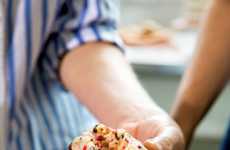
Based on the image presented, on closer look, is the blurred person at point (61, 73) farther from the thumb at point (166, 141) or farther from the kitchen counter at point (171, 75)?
the kitchen counter at point (171, 75)

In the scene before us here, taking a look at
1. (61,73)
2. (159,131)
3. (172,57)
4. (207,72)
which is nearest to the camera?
(159,131)

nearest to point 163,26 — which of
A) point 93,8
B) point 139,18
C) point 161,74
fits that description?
point 139,18

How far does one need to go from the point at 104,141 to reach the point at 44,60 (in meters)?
0.31

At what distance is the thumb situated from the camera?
539 mm

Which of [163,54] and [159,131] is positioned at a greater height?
[159,131]

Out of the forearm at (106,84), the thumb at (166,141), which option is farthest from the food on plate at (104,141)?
the forearm at (106,84)

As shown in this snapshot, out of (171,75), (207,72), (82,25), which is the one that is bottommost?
(171,75)

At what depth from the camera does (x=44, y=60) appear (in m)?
0.78

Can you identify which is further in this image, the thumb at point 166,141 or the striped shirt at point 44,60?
the striped shirt at point 44,60

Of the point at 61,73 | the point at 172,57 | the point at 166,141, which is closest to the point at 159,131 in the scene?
the point at 166,141

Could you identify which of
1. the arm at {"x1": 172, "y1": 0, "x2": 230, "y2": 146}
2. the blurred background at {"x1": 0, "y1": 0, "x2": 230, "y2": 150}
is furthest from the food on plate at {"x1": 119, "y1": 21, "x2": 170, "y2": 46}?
the arm at {"x1": 172, "y1": 0, "x2": 230, "y2": 146}

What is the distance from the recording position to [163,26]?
1623 millimetres

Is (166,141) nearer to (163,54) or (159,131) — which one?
(159,131)

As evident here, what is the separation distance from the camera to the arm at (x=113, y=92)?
62 cm
